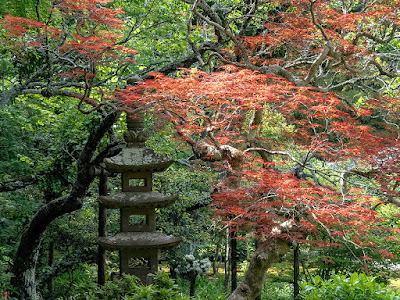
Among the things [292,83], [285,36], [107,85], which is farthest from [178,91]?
[107,85]

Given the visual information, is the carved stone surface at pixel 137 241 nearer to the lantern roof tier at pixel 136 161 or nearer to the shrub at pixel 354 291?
the lantern roof tier at pixel 136 161

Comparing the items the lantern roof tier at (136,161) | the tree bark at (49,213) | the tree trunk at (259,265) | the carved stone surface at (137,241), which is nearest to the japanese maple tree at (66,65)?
the tree bark at (49,213)

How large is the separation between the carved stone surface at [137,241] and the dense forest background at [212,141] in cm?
71

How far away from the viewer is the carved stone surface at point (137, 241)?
20.3 feet

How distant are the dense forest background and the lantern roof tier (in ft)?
2.16

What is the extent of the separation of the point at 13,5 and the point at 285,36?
5163 millimetres

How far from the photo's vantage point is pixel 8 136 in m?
10.4

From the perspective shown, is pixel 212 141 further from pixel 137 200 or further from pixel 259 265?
pixel 259 265

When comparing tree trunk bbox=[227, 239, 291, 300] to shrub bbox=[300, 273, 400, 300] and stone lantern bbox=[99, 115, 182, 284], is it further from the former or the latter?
shrub bbox=[300, 273, 400, 300]

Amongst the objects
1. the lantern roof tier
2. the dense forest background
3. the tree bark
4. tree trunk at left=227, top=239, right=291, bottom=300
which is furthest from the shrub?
the tree bark

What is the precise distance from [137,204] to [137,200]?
6 centimetres

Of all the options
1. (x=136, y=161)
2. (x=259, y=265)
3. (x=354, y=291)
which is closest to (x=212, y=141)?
(x=136, y=161)

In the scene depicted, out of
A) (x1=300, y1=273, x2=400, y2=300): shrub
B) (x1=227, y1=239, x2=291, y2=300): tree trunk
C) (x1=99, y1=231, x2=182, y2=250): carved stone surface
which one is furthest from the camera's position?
(x1=227, y1=239, x2=291, y2=300): tree trunk

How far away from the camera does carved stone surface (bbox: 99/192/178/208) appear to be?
6.25 meters
